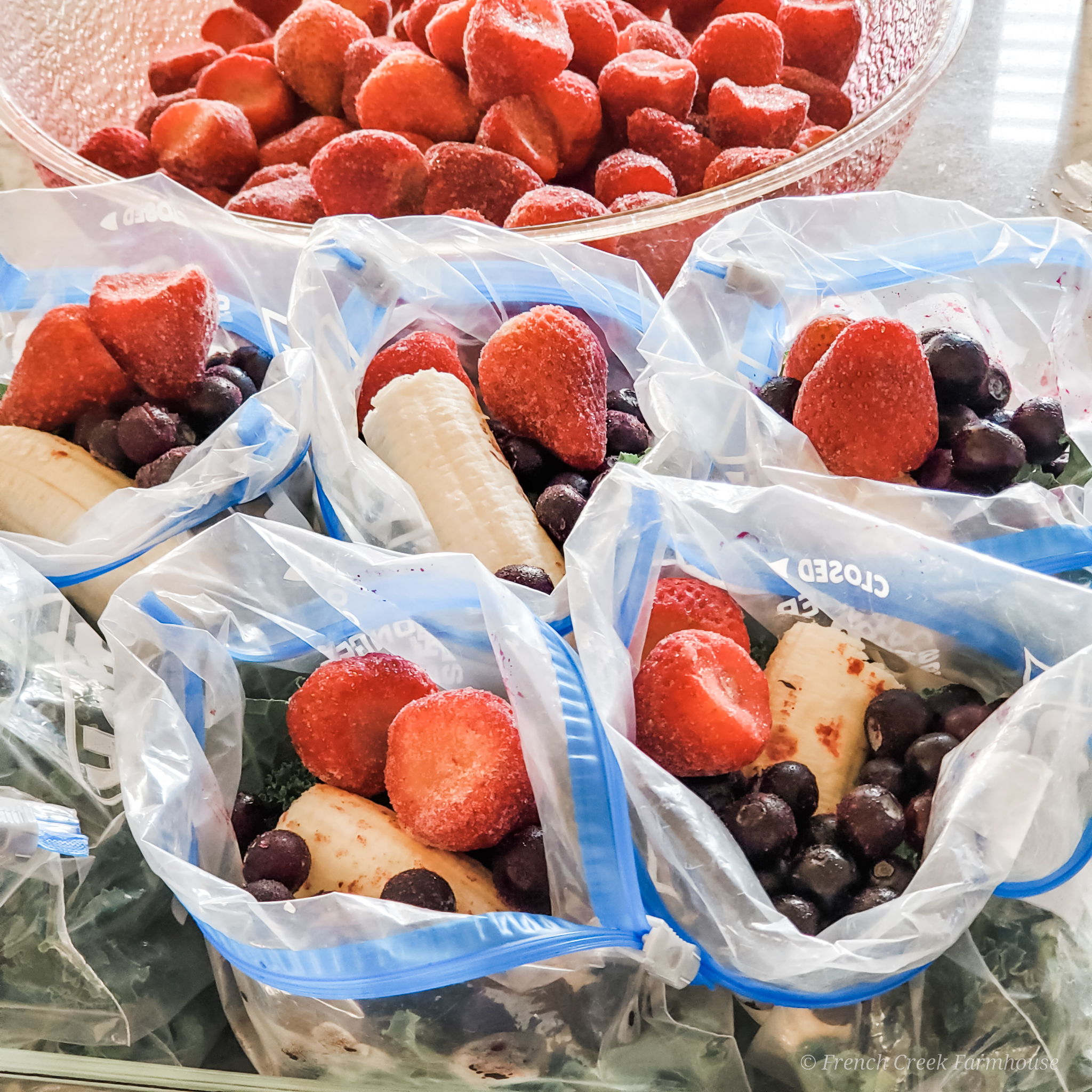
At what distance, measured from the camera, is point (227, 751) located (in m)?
0.62

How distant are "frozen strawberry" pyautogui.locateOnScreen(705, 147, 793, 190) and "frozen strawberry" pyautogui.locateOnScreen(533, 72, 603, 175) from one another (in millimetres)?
154

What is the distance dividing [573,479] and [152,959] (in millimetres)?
415

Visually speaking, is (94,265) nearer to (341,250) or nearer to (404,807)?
(341,250)

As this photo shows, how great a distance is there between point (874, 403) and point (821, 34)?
819 millimetres

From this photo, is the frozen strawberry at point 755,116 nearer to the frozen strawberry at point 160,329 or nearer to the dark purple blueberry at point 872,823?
the frozen strawberry at point 160,329

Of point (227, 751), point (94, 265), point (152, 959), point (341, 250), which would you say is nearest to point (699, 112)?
point (341, 250)

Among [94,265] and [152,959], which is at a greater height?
[94,265]

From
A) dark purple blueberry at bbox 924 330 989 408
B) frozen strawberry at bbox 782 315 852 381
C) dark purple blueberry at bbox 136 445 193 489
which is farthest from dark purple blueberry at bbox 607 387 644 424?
dark purple blueberry at bbox 136 445 193 489

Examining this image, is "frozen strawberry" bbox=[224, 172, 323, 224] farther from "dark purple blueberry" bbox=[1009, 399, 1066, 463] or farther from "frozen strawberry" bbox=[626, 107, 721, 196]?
"dark purple blueberry" bbox=[1009, 399, 1066, 463]

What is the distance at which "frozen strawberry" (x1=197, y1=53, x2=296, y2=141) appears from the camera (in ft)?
4.31

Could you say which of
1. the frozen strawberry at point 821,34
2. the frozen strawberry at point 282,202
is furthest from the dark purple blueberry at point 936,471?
the frozen strawberry at point 821,34

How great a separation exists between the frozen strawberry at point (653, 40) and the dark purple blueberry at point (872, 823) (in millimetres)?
1012

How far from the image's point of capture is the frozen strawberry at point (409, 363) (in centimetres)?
84

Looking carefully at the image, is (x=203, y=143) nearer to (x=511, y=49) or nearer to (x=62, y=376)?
(x=511, y=49)
